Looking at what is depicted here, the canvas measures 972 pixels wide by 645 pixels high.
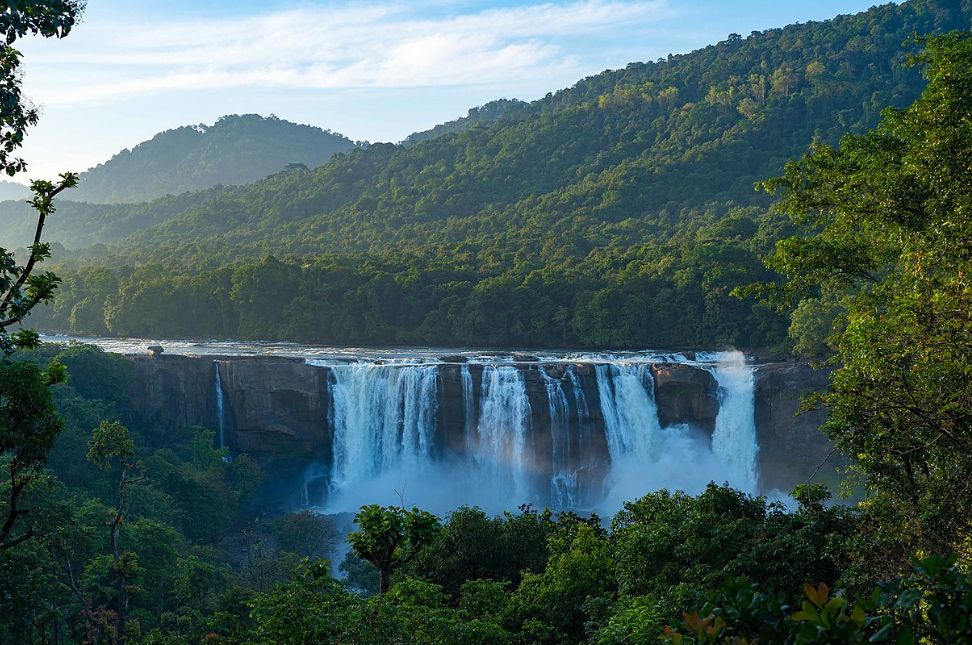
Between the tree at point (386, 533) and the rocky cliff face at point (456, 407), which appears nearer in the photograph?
the tree at point (386, 533)

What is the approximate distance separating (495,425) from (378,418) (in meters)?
5.06

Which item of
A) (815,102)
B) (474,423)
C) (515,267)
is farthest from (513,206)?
(474,423)

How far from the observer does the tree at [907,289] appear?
29.2ft

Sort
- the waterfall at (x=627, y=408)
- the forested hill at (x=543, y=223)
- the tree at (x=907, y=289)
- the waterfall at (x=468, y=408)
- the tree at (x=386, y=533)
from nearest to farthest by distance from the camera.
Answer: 1. the tree at (x=907, y=289)
2. the tree at (x=386, y=533)
3. the waterfall at (x=627, y=408)
4. the waterfall at (x=468, y=408)
5. the forested hill at (x=543, y=223)

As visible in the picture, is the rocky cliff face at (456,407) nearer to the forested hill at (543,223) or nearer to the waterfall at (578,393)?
the waterfall at (578,393)

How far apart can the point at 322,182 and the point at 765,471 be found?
6328 cm

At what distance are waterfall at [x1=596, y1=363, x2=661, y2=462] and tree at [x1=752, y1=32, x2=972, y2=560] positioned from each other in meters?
19.5

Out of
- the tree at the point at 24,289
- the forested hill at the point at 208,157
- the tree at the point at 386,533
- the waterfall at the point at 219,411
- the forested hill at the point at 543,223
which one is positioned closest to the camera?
the tree at the point at 24,289

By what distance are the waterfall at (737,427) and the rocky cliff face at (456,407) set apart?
311mm

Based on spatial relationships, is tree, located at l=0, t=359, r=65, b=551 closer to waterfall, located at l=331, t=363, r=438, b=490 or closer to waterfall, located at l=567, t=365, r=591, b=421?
waterfall, located at l=331, t=363, r=438, b=490

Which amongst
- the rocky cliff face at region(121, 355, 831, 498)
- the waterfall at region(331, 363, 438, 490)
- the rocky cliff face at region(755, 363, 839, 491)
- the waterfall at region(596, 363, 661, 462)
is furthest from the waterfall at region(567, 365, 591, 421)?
the rocky cliff face at region(755, 363, 839, 491)

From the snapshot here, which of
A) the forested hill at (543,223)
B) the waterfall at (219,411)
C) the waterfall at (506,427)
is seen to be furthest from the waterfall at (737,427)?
the waterfall at (219,411)

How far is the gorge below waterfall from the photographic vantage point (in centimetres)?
3403

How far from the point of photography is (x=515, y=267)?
2076 inches
